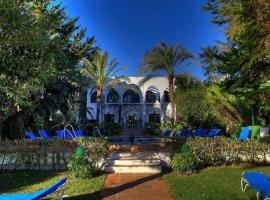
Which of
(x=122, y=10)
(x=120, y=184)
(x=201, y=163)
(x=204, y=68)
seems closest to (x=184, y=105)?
(x=204, y=68)

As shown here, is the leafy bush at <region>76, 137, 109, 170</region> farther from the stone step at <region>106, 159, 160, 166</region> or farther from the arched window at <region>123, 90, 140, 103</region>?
the arched window at <region>123, 90, 140, 103</region>

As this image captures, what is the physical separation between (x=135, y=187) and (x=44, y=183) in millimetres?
2511

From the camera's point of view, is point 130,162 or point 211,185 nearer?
point 211,185

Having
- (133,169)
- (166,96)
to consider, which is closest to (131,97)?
(166,96)

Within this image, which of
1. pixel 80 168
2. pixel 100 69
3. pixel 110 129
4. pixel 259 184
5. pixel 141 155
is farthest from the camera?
pixel 110 129

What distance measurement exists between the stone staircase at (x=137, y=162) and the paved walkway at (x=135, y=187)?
1.37ft

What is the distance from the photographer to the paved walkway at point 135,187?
330 inches

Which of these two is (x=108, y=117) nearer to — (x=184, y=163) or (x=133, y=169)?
(x=133, y=169)

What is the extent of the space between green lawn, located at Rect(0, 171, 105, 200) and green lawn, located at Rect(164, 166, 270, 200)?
6.18ft

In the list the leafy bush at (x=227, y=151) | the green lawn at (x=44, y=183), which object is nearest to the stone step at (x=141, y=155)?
the leafy bush at (x=227, y=151)

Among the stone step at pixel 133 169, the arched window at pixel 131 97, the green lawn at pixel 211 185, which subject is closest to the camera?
the green lawn at pixel 211 185

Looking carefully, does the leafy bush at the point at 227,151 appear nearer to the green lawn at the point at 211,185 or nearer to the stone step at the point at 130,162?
the green lawn at the point at 211,185

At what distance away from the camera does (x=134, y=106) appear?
46.6m

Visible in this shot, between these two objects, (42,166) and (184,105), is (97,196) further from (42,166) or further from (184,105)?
(184,105)
